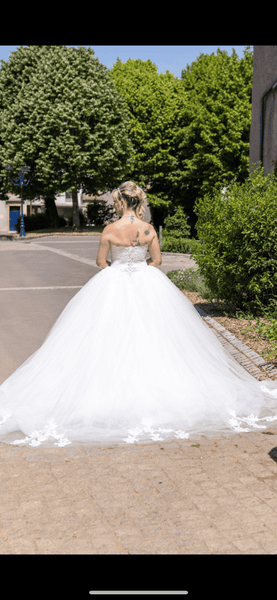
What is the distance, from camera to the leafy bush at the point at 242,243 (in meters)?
9.09

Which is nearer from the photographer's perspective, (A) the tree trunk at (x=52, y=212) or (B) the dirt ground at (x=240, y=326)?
(B) the dirt ground at (x=240, y=326)

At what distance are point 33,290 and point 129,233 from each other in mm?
9396

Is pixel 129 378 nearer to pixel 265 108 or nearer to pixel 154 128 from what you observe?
pixel 265 108

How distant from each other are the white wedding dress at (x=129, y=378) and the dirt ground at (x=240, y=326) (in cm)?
158

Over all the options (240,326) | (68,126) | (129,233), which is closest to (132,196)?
(129,233)

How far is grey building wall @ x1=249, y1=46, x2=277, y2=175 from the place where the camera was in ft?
54.5

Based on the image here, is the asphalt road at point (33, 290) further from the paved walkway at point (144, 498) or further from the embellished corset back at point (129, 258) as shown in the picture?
the paved walkway at point (144, 498)

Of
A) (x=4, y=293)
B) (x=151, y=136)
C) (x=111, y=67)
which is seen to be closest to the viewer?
(x=4, y=293)

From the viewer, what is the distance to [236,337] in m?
8.59

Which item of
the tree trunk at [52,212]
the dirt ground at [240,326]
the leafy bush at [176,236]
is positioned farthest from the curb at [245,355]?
the tree trunk at [52,212]

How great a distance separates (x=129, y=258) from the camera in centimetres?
578

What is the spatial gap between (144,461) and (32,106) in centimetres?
4311

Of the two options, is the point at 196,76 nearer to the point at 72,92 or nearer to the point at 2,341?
the point at 72,92

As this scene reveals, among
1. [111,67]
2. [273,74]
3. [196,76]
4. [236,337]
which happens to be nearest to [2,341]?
[236,337]
